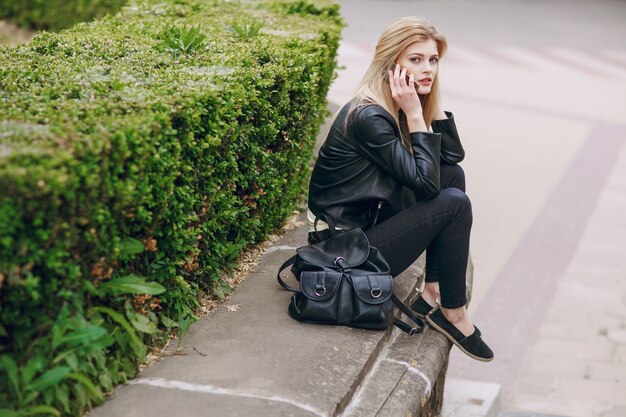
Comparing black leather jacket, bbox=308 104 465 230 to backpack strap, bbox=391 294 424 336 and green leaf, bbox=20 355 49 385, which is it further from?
green leaf, bbox=20 355 49 385

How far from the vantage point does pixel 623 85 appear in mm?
12141

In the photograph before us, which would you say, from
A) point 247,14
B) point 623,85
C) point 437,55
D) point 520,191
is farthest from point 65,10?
point 623,85

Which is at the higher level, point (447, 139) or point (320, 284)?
point (447, 139)

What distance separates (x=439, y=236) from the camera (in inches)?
162

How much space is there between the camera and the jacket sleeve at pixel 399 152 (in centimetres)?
399

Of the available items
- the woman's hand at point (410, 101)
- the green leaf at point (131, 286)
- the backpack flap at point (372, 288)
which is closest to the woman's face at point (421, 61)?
the woman's hand at point (410, 101)

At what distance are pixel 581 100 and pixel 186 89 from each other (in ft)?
28.3

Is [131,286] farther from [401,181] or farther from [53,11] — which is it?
[53,11]

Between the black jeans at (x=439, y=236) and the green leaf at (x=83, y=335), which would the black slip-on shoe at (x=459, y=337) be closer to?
the black jeans at (x=439, y=236)

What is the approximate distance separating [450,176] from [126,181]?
1873 mm

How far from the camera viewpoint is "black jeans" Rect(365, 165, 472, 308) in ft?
13.4

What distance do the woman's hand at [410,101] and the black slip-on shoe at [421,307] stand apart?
32.2 inches

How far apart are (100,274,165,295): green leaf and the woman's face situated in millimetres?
1582

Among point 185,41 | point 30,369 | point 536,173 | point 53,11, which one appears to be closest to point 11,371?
point 30,369
